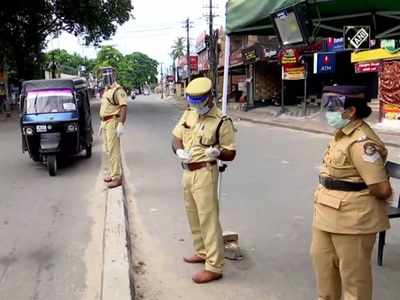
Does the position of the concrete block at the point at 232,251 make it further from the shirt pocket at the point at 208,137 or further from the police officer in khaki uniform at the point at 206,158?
the shirt pocket at the point at 208,137

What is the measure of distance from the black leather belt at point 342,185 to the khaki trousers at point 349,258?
0.30m

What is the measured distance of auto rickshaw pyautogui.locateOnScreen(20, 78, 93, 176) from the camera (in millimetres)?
11898

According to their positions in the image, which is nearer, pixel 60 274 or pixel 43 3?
pixel 60 274

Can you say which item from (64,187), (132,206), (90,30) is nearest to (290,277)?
(132,206)

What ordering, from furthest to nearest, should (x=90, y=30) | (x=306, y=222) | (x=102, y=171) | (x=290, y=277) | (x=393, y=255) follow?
(x=90, y=30) < (x=102, y=171) < (x=306, y=222) < (x=393, y=255) < (x=290, y=277)

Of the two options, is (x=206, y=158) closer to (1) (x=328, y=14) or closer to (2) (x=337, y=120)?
(2) (x=337, y=120)

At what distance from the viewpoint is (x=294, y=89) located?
37.4 metres

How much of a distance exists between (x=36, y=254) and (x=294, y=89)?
32358 millimetres

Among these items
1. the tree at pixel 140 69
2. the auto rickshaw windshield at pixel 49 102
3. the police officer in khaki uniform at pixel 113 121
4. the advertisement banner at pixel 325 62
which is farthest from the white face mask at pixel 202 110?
the tree at pixel 140 69

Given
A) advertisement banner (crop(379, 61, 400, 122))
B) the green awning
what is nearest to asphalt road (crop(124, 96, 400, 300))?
the green awning

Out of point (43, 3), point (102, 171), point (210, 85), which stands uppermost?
point (43, 3)

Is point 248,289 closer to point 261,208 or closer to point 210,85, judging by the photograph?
point 210,85

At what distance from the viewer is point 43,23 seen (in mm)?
44844

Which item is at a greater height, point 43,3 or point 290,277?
point 43,3
